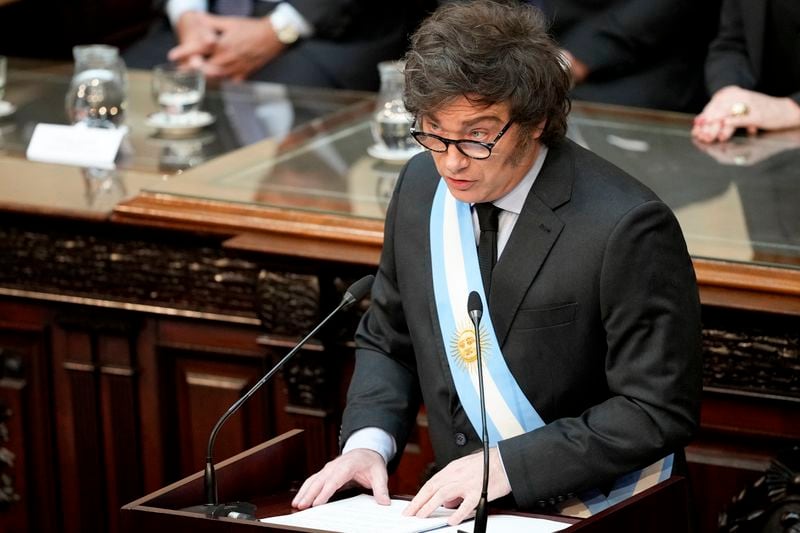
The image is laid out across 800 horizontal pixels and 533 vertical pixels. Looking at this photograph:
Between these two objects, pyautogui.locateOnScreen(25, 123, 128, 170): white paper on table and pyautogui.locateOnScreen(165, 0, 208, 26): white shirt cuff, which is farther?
pyautogui.locateOnScreen(165, 0, 208, 26): white shirt cuff

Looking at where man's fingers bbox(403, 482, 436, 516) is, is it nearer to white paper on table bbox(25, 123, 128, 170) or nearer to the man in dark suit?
the man in dark suit

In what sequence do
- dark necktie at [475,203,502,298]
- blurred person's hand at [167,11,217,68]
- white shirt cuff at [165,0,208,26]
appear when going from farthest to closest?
white shirt cuff at [165,0,208,26] → blurred person's hand at [167,11,217,68] → dark necktie at [475,203,502,298]

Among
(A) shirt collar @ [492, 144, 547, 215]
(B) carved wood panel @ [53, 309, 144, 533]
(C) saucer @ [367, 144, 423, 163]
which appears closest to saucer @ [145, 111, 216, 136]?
(C) saucer @ [367, 144, 423, 163]

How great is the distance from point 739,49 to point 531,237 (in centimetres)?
184

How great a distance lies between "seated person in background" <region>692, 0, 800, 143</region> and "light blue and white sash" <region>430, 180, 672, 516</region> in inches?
51.6

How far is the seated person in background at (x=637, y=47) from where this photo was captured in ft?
13.2

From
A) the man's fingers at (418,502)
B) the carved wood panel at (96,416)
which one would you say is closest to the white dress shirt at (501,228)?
the man's fingers at (418,502)

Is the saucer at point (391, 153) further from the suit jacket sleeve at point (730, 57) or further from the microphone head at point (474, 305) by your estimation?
the microphone head at point (474, 305)

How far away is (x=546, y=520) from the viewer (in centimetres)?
179

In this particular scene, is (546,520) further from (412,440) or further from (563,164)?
(412,440)

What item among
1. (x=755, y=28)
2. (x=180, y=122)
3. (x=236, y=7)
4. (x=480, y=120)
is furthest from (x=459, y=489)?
(x=236, y=7)

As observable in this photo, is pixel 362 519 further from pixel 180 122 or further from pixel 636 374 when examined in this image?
pixel 180 122

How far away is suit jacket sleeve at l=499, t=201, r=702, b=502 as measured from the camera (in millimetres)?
1843

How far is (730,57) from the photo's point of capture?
3.54 metres
